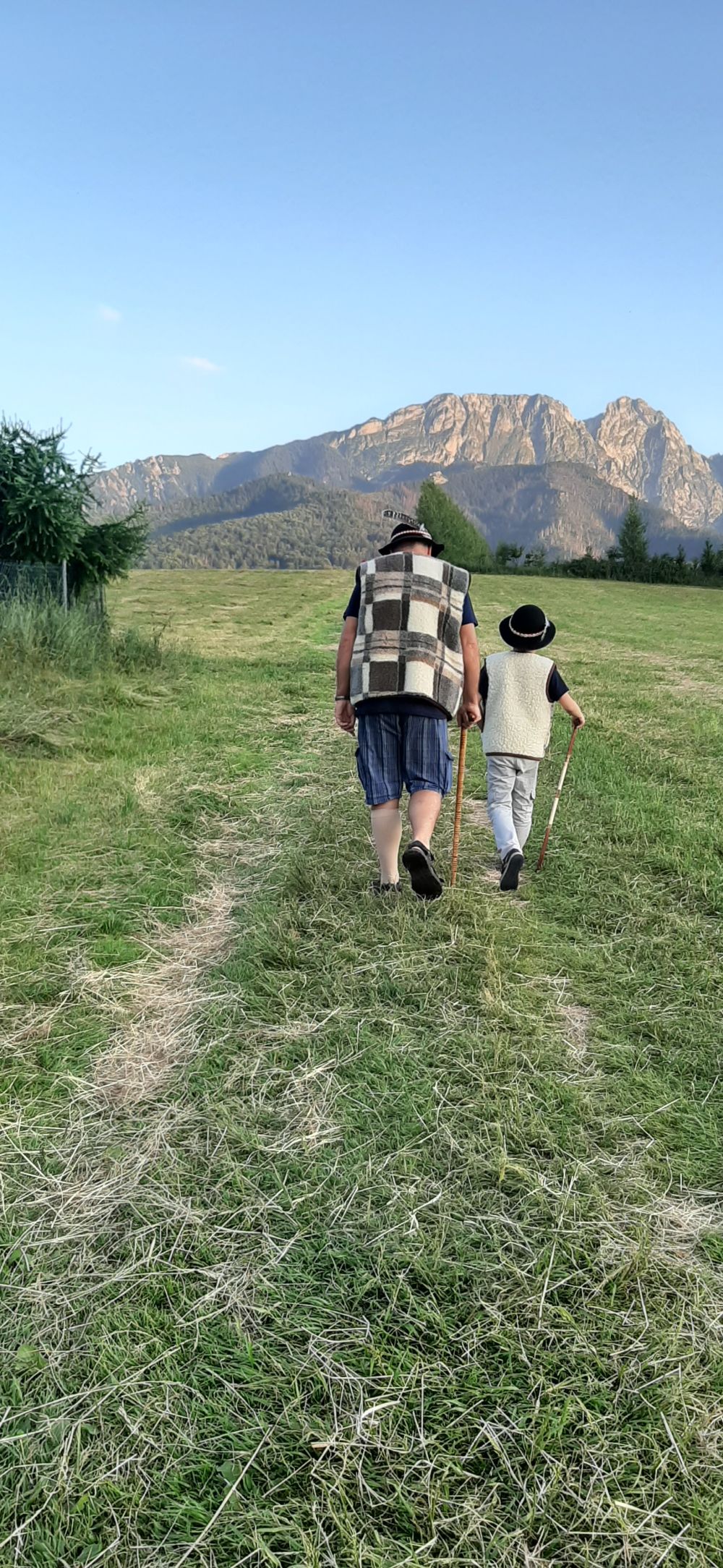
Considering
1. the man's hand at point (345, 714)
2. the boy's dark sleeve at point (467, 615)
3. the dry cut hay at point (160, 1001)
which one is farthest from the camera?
the man's hand at point (345, 714)

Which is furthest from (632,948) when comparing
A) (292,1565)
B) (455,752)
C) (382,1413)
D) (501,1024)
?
(455,752)

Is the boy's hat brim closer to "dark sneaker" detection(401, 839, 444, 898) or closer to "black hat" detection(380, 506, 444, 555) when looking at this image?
"black hat" detection(380, 506, 444, 555)

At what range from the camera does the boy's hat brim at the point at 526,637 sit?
4961mm

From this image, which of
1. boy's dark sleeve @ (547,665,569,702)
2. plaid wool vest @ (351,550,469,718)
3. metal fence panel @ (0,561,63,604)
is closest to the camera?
plaid wool vest @ (351,550,469,718)

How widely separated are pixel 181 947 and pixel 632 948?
225cm

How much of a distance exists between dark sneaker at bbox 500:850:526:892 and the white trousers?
0.34 metres

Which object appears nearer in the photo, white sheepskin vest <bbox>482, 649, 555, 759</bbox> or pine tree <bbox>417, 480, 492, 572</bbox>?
white sheepskin vest <bbox>482, 649, 555, 759</bbox>

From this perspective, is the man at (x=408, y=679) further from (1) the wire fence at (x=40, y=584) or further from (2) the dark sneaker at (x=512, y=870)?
(1) the wire fence at (x=40, y=584)

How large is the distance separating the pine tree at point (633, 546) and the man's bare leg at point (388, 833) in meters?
54.3

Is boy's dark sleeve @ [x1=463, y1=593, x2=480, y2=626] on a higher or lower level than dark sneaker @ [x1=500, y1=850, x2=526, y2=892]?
higher

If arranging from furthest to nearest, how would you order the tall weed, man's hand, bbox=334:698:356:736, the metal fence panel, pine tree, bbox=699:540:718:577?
pine tree, bbox=699:540:718:577 → the metal fence panel → the tall weed → man's hand, bbox=334:698:356:736

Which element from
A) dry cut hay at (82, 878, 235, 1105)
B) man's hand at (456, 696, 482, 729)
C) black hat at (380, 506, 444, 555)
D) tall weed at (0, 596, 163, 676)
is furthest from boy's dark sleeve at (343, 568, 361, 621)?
tall weed at (0, 596, 163, 676)

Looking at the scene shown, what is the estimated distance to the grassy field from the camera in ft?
5.35

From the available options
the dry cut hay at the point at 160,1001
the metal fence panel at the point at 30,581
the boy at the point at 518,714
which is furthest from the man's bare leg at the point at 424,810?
the metal fence panel at the point at 30,581
